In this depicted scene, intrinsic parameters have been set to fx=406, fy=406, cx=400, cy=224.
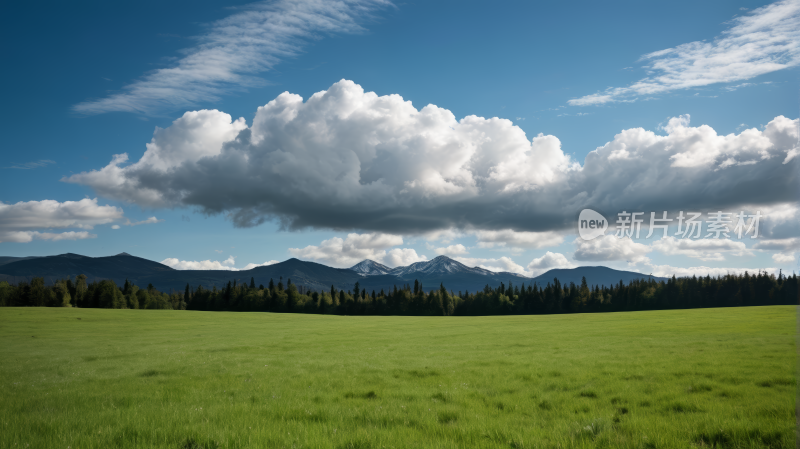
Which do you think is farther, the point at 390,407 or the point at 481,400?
the point at 481,400

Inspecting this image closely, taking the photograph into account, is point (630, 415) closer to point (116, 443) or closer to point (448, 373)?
point (448, 373)

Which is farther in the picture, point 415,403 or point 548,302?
point 548,302

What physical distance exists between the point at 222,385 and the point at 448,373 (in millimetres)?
8528

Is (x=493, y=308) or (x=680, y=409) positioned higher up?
(x=680, y=409)

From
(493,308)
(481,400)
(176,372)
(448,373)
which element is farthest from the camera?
(493,308)

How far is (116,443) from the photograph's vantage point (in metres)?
8.03

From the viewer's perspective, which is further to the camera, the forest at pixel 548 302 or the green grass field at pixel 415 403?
the forest at pixel 548 302

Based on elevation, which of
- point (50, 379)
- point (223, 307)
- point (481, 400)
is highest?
point (481, 400)

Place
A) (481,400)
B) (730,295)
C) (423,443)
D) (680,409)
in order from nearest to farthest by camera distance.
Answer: (423,443) → (680,409) → (481,400) → (730,295)

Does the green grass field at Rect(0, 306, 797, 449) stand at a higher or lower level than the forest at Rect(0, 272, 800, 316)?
higher

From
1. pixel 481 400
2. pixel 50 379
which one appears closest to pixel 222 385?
pixel 50 379

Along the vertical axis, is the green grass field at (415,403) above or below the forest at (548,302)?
above

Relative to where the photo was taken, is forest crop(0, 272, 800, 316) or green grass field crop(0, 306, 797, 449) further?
forest crop(0, 272, 800, 316)

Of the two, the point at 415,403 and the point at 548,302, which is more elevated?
the point at 415,403
